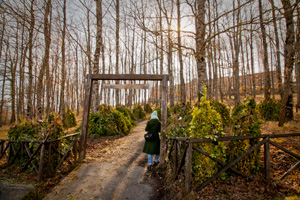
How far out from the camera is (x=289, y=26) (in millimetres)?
8633

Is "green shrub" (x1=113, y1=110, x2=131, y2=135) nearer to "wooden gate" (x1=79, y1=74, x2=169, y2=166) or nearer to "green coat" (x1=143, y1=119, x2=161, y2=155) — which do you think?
"wooden gate" (x1=79, y1=74, x2=169, y2=166)

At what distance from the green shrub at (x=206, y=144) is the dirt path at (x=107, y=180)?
1370 millimetres

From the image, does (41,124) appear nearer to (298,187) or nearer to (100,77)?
(100,77)

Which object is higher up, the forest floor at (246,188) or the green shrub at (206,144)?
the green shrub at (206,144)

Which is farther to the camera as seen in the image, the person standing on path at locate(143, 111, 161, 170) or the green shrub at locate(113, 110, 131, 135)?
the green shrub at locate(113, 110, 131, 135)

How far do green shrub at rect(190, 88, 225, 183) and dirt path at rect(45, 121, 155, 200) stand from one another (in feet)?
4.50

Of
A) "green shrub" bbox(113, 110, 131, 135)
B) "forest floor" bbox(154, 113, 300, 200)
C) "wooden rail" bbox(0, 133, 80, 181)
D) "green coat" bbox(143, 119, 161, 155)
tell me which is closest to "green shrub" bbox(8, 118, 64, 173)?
"wooden rail" bbox(0, 133, 80, 181)

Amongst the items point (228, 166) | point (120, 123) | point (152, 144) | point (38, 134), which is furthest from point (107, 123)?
point (228, 166)

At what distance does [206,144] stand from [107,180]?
3.01m

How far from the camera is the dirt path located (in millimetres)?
3802

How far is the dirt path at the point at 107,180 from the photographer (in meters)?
3.80

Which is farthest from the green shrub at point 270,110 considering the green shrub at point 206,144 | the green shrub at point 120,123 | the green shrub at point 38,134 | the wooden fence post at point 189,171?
the green shrub at point 38,134

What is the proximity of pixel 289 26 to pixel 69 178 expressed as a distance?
12766 millimetres

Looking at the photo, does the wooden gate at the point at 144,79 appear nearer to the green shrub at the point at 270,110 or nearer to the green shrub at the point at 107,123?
the green shrub at the point at 107,123
